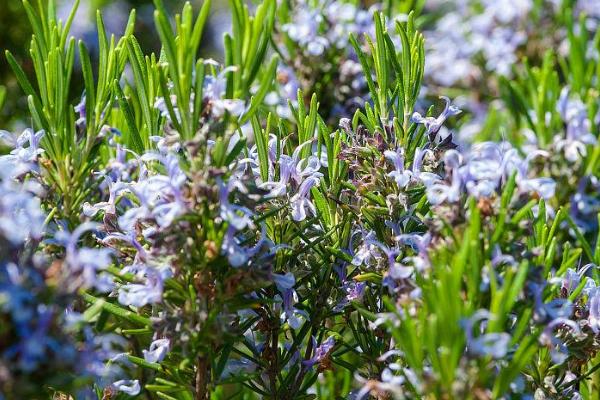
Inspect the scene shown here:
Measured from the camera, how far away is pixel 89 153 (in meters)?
0.99

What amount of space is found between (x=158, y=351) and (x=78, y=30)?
2019 mm

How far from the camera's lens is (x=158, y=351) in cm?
80

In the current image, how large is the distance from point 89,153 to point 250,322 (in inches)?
12.8

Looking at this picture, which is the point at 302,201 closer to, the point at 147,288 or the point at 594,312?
the point at 147,288

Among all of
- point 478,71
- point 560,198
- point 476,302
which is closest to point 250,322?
point 476,302

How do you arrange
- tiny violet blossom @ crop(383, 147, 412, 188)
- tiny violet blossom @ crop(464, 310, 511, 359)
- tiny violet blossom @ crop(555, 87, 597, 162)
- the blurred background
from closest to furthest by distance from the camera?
tiny violet blossom @ crop(464, 310, 511, 359) < tiny violet blossom @ crop(383, 147, 412, 188) < tiny violet blossom @ crop(555, 87, 597, 162) < the blurred background

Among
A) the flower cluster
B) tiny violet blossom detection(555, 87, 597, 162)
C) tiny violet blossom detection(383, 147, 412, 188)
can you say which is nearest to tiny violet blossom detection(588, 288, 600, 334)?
the flower cluster

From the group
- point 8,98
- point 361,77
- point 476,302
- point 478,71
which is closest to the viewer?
point 476,302

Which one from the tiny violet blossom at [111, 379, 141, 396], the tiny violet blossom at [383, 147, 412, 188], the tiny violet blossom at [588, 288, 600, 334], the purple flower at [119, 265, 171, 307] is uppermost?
the tiny violet blossom at [383, 147, 412, 188]

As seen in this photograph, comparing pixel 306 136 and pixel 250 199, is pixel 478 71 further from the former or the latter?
pixel 250 199

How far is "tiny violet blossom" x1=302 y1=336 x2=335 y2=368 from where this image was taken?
3.04 feet

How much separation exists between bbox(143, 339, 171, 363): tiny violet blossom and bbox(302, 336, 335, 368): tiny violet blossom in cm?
20

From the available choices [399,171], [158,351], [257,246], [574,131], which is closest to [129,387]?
[158,351]

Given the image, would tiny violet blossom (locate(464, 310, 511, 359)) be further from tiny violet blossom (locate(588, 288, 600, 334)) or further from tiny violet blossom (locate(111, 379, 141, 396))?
tiny violet blossom (locate(111, 379, 141, 396))
